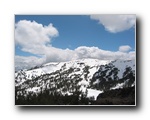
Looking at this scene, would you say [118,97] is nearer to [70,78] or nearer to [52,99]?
[70,78]

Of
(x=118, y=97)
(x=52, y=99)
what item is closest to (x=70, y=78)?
(x=52, y=99)

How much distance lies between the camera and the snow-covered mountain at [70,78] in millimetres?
3543

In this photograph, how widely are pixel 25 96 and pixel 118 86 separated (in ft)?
3.10

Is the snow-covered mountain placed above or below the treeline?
above

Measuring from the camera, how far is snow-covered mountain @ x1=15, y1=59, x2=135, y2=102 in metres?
3.54

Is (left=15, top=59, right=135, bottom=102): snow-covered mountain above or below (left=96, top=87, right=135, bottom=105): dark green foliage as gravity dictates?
above

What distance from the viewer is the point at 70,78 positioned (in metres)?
3.57

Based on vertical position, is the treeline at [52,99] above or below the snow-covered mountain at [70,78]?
below

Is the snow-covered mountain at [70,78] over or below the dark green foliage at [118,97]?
over
